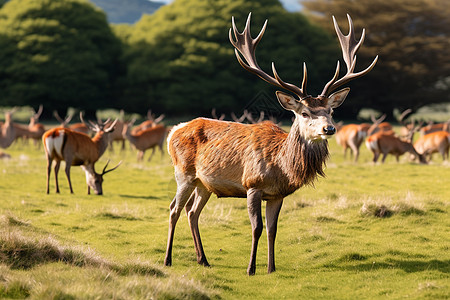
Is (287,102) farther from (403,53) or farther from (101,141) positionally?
(403,53)

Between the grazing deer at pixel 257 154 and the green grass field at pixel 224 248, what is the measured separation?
2.14 feet

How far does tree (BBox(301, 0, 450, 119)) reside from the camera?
1959 inches

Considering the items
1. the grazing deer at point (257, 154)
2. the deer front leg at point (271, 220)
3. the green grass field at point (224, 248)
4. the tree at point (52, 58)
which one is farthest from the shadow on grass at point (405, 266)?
the tree at point (52, 58)

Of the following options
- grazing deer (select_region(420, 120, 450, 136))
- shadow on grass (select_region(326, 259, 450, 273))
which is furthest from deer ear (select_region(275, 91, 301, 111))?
grazing deer (select_region(420, 120, 450, 136))

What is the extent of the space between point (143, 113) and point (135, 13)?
14315 cm

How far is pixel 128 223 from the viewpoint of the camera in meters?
9.70

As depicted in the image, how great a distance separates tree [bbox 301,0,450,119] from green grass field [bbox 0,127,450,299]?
123 feet

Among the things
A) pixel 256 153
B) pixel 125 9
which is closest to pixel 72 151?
pixel 256 153

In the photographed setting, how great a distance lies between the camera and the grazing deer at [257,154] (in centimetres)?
611

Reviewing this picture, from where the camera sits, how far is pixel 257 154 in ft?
21.0

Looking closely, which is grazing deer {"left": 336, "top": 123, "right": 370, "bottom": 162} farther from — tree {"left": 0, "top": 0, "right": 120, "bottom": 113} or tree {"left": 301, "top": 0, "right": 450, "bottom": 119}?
tree {"left": 301, "top": 0, "right": 450, "bottom": 119}

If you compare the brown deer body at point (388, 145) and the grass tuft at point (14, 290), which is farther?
the brown deer body at point (388, 145)

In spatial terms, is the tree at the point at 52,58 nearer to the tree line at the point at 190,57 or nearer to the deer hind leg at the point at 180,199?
the tree line at the point at 190,57

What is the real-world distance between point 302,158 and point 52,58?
3877cm
